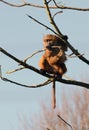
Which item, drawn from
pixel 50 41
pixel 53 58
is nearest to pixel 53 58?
pixel 53 58

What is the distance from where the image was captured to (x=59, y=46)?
455 centimetres

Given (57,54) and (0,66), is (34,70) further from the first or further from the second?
(57,54)

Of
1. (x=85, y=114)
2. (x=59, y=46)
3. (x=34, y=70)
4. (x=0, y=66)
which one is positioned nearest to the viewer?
(x=34, y=70)

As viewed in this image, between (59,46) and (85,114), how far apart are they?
1733cm

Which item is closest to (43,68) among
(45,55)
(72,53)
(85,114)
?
(45,55)

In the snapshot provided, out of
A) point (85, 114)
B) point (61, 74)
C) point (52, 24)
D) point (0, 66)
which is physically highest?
point (52, 24)

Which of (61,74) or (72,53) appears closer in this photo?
(72,53)

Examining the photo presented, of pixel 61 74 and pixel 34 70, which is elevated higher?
pixel 34 70

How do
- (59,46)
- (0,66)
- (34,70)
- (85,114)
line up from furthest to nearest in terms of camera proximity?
1. (85,114)
2. (59,46)
3. (0,66)
4. (34,70)

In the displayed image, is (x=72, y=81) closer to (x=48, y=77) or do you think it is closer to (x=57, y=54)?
(x=48, y=77)

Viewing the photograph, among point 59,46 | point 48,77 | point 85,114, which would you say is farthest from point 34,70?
point 85,114

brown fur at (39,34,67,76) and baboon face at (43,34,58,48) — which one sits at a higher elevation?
baboon face at (43,34,58,48)

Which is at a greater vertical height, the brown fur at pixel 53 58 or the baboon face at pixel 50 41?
the baboon face at pixel 50 41

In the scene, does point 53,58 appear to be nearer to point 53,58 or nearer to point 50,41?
point 53,58
